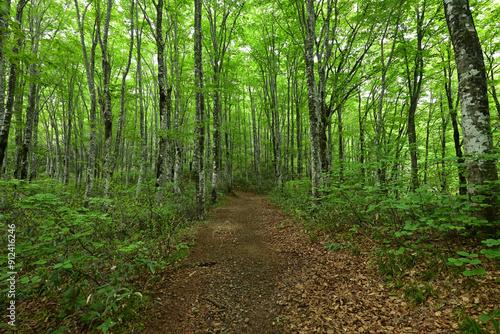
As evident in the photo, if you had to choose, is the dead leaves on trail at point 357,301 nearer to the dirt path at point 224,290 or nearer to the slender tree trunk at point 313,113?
the dirt path at point 224,290

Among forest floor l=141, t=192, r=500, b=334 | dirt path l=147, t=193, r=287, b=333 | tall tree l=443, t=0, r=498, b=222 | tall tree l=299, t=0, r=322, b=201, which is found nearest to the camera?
forest floor l=141, t=192, r=500, b=334

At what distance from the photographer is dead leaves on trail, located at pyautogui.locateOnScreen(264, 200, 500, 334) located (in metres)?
2.87

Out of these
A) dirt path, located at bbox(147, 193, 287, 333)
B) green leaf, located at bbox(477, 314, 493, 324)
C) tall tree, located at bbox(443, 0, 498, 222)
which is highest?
tall tree, located at bbox(443, 0, 498, 222)

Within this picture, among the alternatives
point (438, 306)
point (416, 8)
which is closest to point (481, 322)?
point (438, 306)

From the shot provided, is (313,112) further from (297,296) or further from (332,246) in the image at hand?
(297,296)

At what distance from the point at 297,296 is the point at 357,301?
3.67ft

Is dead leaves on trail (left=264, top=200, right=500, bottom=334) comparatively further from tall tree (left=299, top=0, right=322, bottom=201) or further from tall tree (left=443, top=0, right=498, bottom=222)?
tall tree (left=299, top=0, right=322, bottom=201)

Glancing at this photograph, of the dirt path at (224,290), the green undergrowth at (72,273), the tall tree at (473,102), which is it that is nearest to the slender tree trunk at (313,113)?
the dirt path at (224,290)

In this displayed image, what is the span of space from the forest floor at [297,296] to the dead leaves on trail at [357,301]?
1 centimetres

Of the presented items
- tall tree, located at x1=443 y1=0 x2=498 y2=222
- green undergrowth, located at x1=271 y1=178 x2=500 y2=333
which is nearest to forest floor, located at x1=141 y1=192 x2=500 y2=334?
green undergrowth, located at x1=271 y1=178 x2=500 y2=333

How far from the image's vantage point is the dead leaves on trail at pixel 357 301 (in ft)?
9.43

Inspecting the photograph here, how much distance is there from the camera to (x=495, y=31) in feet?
30.9

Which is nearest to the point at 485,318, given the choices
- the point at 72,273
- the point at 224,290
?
the point at 224,290

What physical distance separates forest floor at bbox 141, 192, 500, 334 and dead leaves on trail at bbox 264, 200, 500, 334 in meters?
0.01
